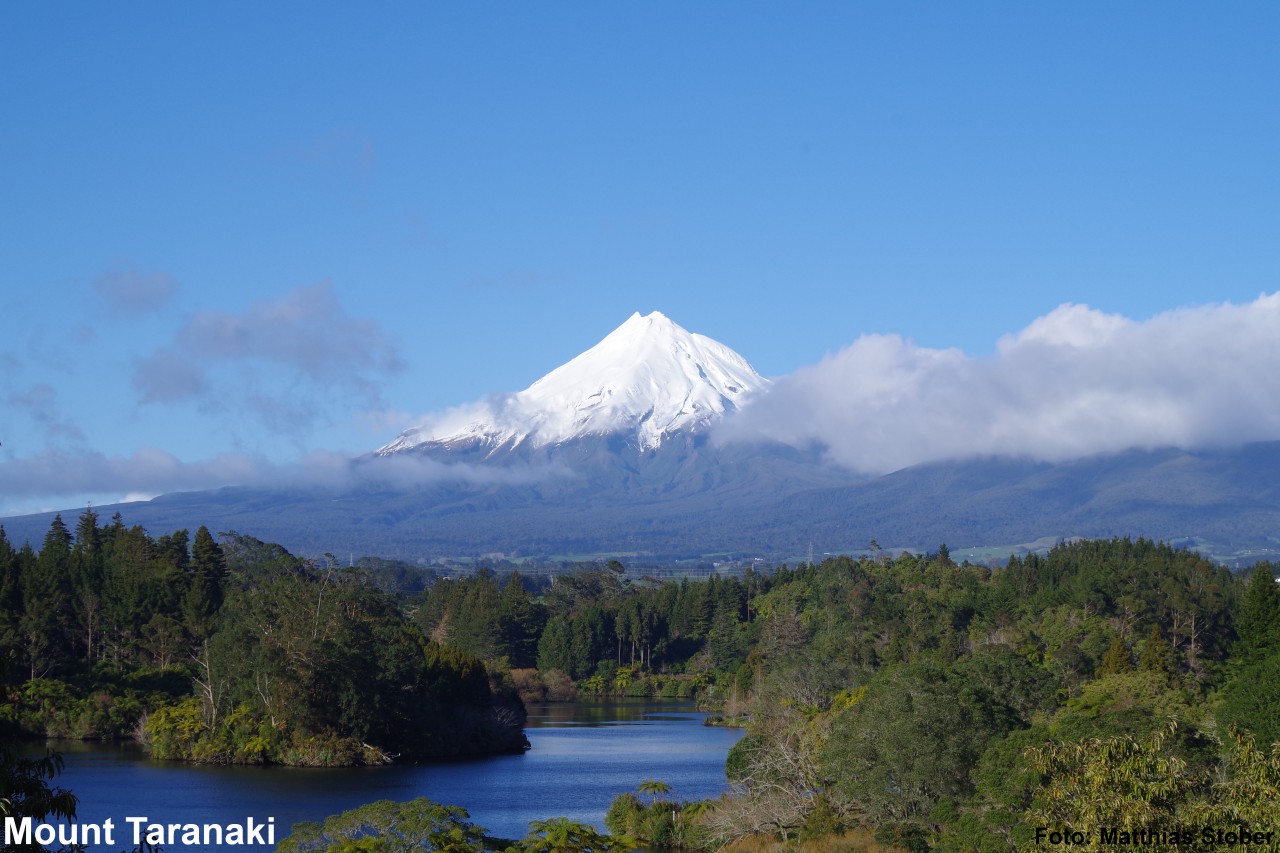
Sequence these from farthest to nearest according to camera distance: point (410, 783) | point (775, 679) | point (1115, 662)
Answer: point (775, 679)
point (1115, 662)
point (410, 783)

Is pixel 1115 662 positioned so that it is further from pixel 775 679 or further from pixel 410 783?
pixel 410 783

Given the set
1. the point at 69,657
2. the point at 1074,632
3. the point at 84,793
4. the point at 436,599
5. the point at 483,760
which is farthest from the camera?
the point at 436,599

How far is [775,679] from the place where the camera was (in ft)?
184

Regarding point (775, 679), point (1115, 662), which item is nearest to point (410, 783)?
point (775, 679)

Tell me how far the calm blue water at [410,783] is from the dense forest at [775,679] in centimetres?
206

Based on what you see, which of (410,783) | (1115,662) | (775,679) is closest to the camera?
(410,783)

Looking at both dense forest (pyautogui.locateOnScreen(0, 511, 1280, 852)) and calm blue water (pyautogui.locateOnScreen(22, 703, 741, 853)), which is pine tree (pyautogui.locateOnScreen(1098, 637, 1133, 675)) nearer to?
dense forest (pyautogui.locateOnScreen(0, 511, 1280, 852))

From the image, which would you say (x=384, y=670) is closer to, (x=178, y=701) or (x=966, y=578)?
(x=178, y=701)

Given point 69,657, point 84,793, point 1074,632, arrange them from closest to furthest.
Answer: point 84,793, point 69,657, point 1074,632

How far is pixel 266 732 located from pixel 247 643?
3232mm

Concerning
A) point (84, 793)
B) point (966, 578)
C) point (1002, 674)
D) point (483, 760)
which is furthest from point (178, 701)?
point (966, 578)

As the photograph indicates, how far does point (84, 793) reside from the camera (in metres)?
37.1

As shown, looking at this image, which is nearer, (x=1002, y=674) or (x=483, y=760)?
(x=1002, y=674)

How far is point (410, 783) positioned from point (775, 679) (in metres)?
18.6
